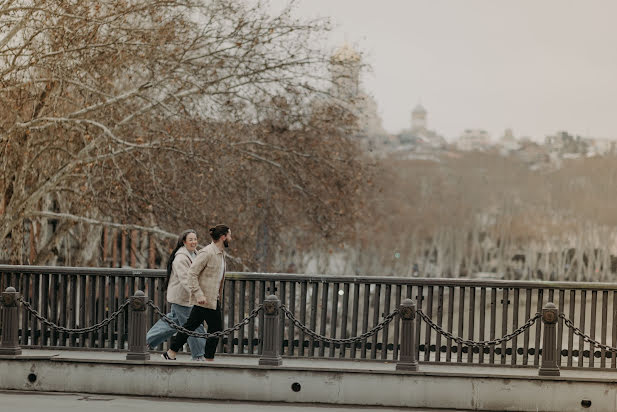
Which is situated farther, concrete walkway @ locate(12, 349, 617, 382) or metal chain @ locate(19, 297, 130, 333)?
metal chain @ locate(19, 297, 130, 333)

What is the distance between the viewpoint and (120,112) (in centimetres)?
2719

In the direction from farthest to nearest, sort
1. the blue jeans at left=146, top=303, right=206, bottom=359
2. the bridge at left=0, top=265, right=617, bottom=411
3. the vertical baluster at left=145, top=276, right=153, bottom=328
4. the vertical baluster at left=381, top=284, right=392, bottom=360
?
the vertical baluster at left=145, top=276, right=153, bottom=328
the blue jeans at left=146, top=303, right=206, bottom=359
the vertical baluster at left=381, top=284, right=392, bottom=360
the bridge at left=0, top=265, right=617, bottom=411

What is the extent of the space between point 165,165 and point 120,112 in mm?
1752

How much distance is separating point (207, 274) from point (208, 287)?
0.55 feet

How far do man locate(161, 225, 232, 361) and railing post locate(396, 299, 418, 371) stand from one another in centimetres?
241

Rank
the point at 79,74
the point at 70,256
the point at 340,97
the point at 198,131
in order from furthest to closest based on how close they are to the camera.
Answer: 1. the point at 70,256
2. the point at 340,97
3. the point at 198,131
4. the point at 79,74

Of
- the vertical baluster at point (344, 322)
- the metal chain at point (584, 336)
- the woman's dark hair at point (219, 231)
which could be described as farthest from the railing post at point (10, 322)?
the metal chain at point (584, 336)

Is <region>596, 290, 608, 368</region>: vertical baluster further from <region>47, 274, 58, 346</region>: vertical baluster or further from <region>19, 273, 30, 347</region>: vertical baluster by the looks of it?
<region>19, 273, 30, 347</region>: vertical baluster

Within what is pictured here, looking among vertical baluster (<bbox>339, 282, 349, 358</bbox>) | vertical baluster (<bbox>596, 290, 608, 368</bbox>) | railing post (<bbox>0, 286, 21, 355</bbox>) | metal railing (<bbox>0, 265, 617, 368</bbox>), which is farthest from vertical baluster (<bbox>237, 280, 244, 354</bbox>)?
vertical baluster (<bbox>596, 290, 608, 368</bbox>)

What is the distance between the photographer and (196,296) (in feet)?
45.1

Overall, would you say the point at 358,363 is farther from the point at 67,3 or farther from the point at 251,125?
the point at 251,125

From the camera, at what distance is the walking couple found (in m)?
13.9

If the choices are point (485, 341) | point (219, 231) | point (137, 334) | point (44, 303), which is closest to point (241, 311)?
point (219, 231)

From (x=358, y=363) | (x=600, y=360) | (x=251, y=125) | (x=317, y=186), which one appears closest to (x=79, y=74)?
(x=251, y=125)
